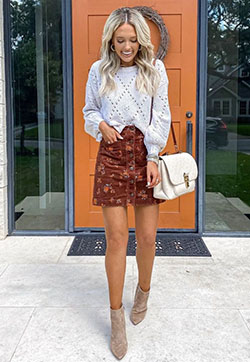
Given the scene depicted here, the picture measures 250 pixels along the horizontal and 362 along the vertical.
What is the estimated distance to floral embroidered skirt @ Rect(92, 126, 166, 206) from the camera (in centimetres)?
219

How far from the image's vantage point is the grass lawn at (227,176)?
396cm

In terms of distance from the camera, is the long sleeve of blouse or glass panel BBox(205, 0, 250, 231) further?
glass panel BBox(205, 0, 250, 231)

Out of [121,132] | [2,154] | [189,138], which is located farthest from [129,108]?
[2,154]

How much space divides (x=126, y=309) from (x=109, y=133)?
1.09 m

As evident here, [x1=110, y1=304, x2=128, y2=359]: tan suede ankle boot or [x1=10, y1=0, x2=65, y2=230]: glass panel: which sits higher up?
[x1=10, y1=0, x2=65, y2=230]: glass panel

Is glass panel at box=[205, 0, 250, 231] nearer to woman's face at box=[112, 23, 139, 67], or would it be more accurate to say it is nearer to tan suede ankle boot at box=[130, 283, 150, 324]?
Answer: tan suede ankle boot at box=[130, 283, 150, 324]

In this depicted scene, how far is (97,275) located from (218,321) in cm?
99

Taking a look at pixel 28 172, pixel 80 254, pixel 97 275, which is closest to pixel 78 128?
pixel 28 172

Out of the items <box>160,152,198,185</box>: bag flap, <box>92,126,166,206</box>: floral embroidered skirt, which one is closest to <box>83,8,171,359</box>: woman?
<box>92,126,166,206</box>: floral embroidered skirt

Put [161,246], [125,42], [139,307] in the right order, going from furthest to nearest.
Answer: [161,246] → [139,307] → [125,42]

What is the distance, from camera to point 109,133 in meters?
2.16

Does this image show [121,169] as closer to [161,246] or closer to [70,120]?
[161,246]

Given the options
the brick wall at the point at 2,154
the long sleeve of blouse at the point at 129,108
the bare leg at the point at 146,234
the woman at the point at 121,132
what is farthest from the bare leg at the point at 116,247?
the brick wall at the point at 2,154

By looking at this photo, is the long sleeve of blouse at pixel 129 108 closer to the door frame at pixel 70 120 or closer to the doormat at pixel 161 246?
the doormat at pixel 161 246
